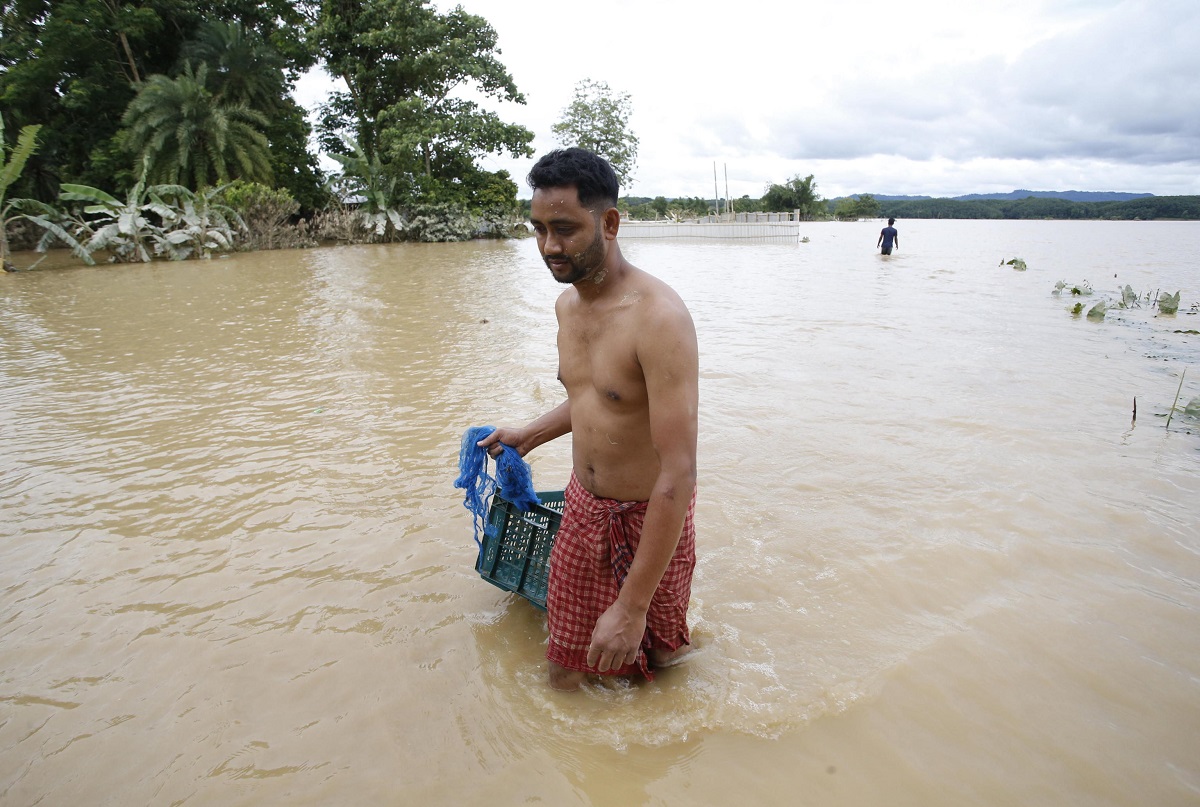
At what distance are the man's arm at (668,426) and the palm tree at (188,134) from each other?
21730 mm

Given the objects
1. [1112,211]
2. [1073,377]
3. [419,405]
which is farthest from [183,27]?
[1112,211]

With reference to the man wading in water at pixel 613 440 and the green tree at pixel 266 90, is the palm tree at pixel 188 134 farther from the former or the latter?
the man wading in water at pixel 613 440

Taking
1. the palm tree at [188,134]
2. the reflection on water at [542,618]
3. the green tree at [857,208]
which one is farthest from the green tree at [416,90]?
the green tree at [857,208]

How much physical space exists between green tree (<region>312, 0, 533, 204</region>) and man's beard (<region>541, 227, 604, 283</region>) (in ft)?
72.2

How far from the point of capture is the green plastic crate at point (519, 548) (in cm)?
245

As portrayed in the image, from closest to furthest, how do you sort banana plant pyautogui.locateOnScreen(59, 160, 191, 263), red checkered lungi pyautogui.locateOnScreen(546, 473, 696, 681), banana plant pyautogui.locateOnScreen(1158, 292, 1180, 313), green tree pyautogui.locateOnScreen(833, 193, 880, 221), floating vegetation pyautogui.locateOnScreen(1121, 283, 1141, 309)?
red checkered lungi pyautogui.locateOnScreen(546, 473, 696, 681) < banana plant pyautogui.locateOnScreen(1158, 292, 1180, 313) < floating vegetation pyautogui.locateOnScreen(1121, 283, 1141, 309) < banana plant pyautogui.locateOnScreen(59, 160, 191, 263) < green tree pyautogui.locateOnScreen(833, 193, 880, 221)

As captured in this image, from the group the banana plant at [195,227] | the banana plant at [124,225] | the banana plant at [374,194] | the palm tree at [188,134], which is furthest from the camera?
the banana plant at [374,194]

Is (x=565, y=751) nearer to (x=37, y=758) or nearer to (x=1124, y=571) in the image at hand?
(x=37, y=758)

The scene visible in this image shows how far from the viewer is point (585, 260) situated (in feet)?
6.15

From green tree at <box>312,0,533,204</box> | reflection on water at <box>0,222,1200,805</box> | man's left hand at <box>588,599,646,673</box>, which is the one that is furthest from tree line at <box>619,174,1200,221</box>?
man's left hand at <box>588,599,646,673</box>

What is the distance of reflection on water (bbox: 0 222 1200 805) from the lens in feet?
6.08

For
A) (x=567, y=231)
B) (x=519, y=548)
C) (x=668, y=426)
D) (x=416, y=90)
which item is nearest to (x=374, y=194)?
(x=416, y=90)

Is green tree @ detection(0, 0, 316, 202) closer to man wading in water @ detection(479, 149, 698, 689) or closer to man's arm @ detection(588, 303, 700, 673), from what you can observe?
man wading in water @ detection(479, 149, 698, 689)

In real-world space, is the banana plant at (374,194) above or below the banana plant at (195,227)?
above
